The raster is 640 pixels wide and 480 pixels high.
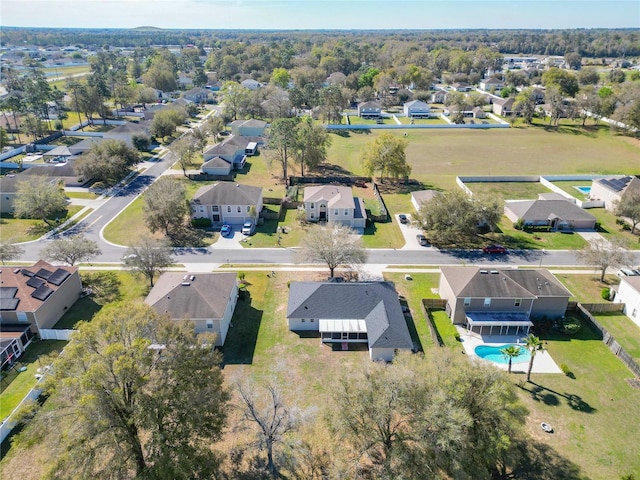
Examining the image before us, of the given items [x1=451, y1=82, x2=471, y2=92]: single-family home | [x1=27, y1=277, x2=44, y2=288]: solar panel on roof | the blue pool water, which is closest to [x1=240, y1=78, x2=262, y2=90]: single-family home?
[x1=451, y1=82, x2=471, y2=92]: single-family home

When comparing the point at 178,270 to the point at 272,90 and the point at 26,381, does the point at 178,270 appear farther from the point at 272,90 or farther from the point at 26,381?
the point at 272,90

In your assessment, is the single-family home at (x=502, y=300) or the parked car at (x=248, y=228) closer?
the single-family home at (x=502, y=300)

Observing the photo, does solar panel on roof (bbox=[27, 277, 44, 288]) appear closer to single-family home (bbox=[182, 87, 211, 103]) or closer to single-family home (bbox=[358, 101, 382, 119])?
single-family home (bbox=[358, 101, 382, 119])

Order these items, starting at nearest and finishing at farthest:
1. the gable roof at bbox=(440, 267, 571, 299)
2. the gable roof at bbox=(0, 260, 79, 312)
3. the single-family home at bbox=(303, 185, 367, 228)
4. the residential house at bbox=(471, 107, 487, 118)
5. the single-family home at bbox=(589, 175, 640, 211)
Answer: the gable roof at bbox=(0, 260, 79, 312) < the gable roof at bbox=(440, 267, 571, 299) < the single-family home at bbox=(303, 185, 367, 228) < the single-family home at bbox=(589, 175, 640, 211) < the residential house at bbox=(471, 107, 487, 118)

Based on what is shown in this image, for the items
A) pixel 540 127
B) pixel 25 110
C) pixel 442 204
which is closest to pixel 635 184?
pixel 442 204

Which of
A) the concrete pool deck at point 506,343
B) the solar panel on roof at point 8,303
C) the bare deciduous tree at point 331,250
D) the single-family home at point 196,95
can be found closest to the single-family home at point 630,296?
the concrete pool deck at point 506,343

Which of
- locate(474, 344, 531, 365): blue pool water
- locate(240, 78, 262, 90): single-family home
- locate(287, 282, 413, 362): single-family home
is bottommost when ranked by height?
locate(474, 344, 531, 365): blue pool water

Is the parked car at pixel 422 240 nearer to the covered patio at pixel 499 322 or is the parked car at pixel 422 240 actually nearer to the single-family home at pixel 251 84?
the covered patio at pixel 499 322
